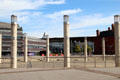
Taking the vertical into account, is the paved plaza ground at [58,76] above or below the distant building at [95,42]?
below

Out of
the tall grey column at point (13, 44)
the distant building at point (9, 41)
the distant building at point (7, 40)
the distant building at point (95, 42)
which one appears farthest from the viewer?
the distant building at point (9, 41)

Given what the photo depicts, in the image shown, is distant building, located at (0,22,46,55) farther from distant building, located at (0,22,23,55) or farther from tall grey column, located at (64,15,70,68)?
tall grey column, located at (64,15,70,68)

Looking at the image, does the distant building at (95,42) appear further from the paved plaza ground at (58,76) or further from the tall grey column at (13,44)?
the paved plaza ground at (58,76)

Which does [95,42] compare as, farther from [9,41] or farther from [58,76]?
[58,76]

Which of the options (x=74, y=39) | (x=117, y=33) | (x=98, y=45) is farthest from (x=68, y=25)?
(x=74, y=39)

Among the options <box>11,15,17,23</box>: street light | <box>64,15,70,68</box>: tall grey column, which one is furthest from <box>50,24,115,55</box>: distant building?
<box>11,15,17,23</box>: street light

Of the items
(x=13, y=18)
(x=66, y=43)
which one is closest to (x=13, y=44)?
(x=13, y=18)

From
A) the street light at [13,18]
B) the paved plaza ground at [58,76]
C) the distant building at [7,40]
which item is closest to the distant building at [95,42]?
the distant building at [7,40]

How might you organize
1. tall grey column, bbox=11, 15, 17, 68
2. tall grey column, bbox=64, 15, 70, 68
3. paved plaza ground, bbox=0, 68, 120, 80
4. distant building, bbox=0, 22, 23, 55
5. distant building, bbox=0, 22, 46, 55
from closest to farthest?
paved plaza ground, bbox=0, 68, 120, 80, tall grey column, bbox=11, 15, 17, 68, tall grey column, bbox=64, 15, 70, 68, distant building, bbox=0, 22, 23, 55, distant building, bbox=0, 22, 46, 55

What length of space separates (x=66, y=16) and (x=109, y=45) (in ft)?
208

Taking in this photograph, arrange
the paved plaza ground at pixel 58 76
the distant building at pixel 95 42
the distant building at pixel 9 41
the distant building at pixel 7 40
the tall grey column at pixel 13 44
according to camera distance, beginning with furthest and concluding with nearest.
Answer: the distant building at pixel 9 41 < the distant building at pixel 7 40 < the distant building at pixel 95 42 < the tall grey column at pixel 13 44 < the paved plaza ground at pixel 58 76

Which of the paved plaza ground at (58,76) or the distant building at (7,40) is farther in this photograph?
the distant building at (7,40)

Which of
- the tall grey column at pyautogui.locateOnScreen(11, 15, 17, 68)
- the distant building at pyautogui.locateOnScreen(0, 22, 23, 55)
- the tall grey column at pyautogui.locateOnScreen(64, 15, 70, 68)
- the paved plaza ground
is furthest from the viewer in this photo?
the distant building at pyautogui.locateOnScreen(0, 22, 23, 55)

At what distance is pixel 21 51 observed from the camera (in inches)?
3841
